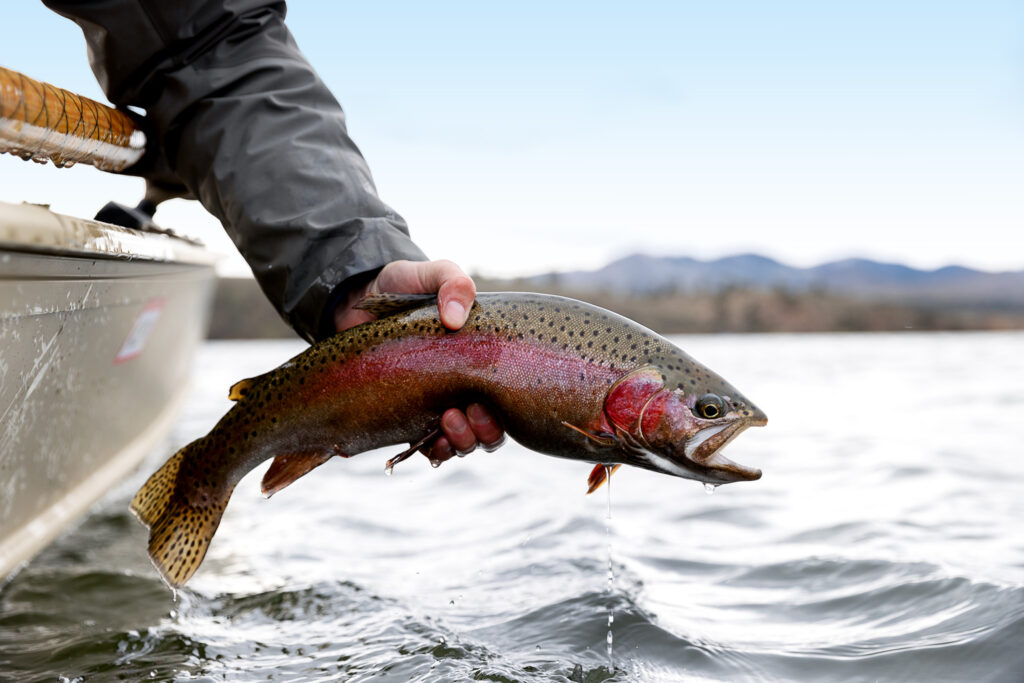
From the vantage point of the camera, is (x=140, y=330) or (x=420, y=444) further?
(x=140, y=330)

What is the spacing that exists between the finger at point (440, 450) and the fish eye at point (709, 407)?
0.79 meters

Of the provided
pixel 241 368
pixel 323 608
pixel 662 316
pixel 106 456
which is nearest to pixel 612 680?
pixel 323 608

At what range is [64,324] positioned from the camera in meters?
3.31

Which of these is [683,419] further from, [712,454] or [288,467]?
[288,467]

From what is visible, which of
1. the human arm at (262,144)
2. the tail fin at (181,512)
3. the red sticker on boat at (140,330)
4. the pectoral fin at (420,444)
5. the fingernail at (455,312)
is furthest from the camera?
the red sticker on boat at (140,330)

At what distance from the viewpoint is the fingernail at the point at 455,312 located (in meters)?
2.49

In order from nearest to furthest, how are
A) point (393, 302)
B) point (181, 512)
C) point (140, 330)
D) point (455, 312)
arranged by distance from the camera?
1. point (455, 312)
2. point (393, 302)
3. point (181, 512)
4. point (140, 330)

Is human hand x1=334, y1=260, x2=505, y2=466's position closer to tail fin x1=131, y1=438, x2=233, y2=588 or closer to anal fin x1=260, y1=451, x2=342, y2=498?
anal fin x1=260, y1=451, x2=342, y2=498

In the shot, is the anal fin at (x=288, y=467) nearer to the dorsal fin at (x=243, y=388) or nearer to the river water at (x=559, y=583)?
the dorsal fin at (x=243, y=388)

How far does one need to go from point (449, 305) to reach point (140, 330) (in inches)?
126

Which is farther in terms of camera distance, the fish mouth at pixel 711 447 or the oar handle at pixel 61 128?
the oar handle at pixel 61 128

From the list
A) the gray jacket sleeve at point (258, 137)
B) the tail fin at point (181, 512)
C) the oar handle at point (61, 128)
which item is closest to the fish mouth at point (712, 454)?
the gray jacket sleeve at point (258, 137)

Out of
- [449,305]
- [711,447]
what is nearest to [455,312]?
[449,305]

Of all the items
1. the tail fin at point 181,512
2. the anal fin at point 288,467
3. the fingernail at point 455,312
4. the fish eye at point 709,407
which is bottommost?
the tail fin at point 181,512
